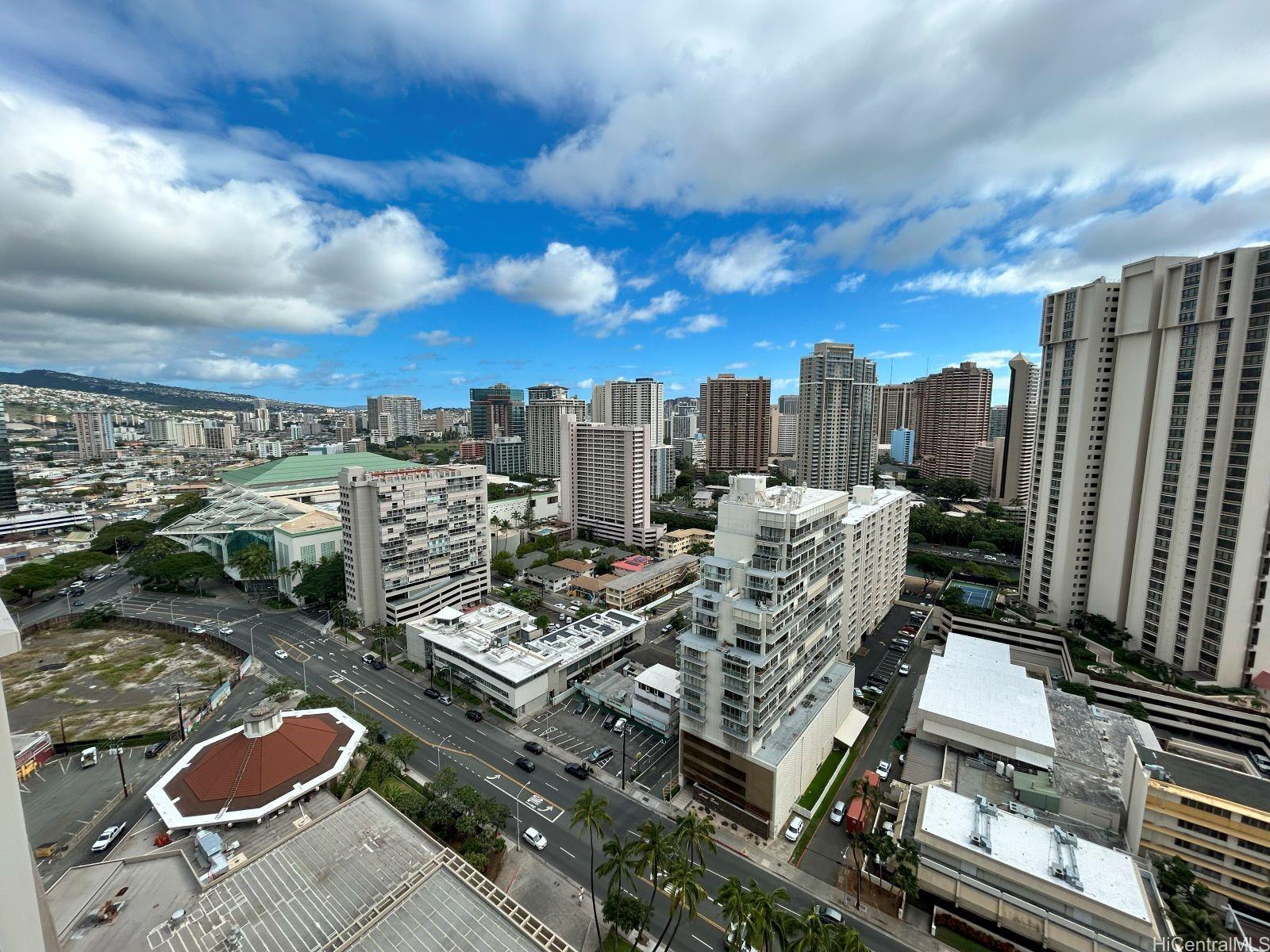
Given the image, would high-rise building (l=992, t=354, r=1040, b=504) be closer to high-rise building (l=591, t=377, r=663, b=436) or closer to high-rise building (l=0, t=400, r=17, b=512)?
high-rise building (l=591, t=377, r=663, b=436)

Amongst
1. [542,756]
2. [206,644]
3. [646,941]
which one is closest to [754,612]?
[646,941]

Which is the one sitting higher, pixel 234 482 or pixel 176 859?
pixel 234 482

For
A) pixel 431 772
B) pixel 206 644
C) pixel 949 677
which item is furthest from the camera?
pixel 206 644

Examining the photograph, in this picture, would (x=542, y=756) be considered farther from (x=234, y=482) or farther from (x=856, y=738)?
(x=234, y=482)

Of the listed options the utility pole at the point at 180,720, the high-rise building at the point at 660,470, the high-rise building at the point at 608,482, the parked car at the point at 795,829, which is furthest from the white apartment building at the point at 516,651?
the high-rise building at the point at 660,470

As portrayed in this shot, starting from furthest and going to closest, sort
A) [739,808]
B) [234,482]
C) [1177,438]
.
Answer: [234,482]
[1177,438]
[739,808]

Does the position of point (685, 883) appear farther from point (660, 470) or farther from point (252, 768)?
point (660, 470)

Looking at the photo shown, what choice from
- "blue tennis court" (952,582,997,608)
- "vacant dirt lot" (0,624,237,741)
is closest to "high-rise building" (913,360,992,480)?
"blue tennis court" (952,582,997,608)
